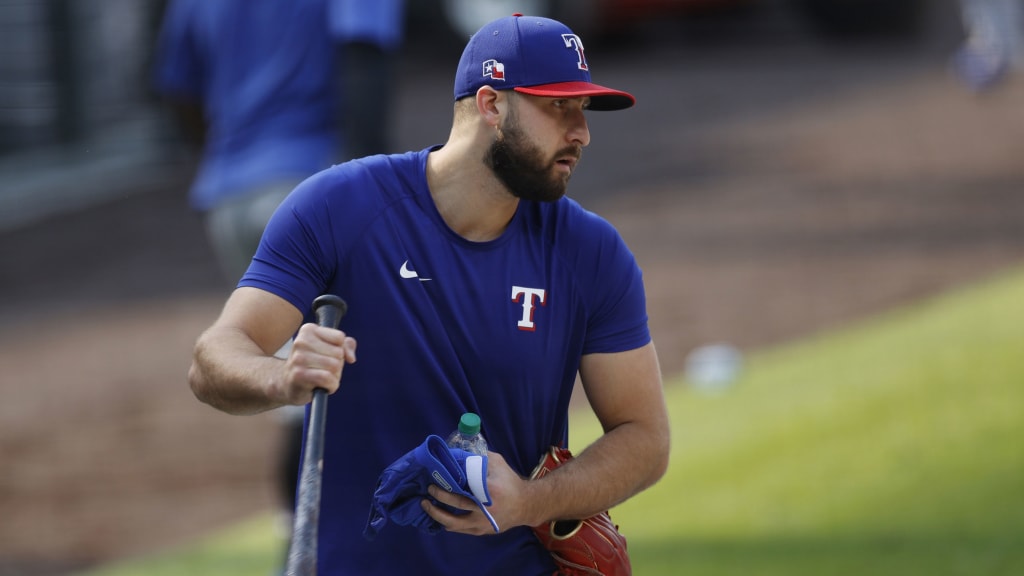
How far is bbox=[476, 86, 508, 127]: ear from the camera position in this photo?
3350mm

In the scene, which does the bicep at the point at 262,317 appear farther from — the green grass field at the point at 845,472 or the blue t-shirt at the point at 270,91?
the green grass field at the point at 845,472

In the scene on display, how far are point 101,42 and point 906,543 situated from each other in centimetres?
1164

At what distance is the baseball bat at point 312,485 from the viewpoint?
2902 mm

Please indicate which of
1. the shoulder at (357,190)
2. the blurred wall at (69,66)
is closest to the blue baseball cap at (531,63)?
the shoulder at (357,190)

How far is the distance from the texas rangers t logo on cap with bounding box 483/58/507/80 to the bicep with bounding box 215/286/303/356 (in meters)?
0.65

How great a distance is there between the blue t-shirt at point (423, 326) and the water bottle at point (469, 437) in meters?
0.12

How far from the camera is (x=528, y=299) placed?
3432 millimetres

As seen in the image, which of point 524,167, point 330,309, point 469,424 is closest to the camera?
point 330,309

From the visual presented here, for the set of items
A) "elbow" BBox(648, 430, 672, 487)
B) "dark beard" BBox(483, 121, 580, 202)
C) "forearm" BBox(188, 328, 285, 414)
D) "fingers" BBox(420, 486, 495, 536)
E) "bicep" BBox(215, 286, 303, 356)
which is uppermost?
"dark beard" BBox(483, 121, 580, 202)

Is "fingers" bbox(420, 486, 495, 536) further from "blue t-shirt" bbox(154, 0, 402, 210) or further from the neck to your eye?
"blue t-shirt" bbox(154, 0, 402, 210)

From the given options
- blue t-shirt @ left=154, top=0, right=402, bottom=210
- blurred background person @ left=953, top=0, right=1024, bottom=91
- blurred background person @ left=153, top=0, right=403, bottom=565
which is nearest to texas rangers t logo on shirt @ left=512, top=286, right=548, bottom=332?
blurred background person @ left=153, top=0, right=403, bottom=565

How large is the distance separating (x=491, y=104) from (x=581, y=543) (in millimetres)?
984

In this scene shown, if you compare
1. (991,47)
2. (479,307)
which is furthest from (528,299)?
(991,47)

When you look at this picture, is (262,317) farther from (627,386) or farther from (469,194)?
(627,386)
